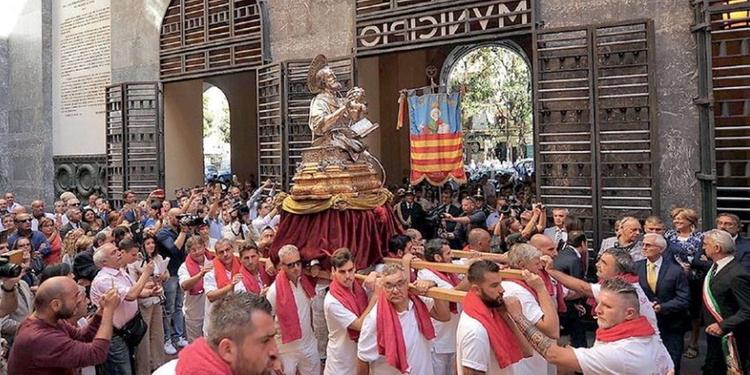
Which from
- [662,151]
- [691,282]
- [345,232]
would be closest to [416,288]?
[345,232]

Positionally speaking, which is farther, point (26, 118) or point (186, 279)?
point (26, 118)

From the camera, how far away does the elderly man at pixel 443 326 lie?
5.27m

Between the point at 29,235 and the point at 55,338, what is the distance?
515 centimetres

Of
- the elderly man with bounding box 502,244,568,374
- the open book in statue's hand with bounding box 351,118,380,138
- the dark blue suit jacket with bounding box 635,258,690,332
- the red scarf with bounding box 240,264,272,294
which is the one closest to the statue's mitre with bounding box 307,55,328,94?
the open book in statue's hand with bounding box 351,118,380,138

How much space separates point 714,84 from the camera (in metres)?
8.10

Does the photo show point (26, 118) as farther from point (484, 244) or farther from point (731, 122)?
point (731, 122)

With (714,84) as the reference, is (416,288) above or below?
below

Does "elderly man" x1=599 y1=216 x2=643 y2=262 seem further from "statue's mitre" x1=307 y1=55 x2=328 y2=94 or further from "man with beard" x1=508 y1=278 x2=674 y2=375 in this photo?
"statue's mitre" x1=307 y1=55 x2=328 y2=94

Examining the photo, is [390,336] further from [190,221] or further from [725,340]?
[190,221]

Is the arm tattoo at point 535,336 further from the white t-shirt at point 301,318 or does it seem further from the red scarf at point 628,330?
the white t-shirt at point 301,318

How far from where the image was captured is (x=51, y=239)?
8336 mm

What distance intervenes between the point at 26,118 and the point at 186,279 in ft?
44.7

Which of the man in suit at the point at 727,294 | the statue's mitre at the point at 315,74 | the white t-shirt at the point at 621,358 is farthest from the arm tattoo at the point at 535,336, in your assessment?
the statue's mitre at the point at 315,74

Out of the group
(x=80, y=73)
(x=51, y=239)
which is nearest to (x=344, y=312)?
(x=51, y=239)
